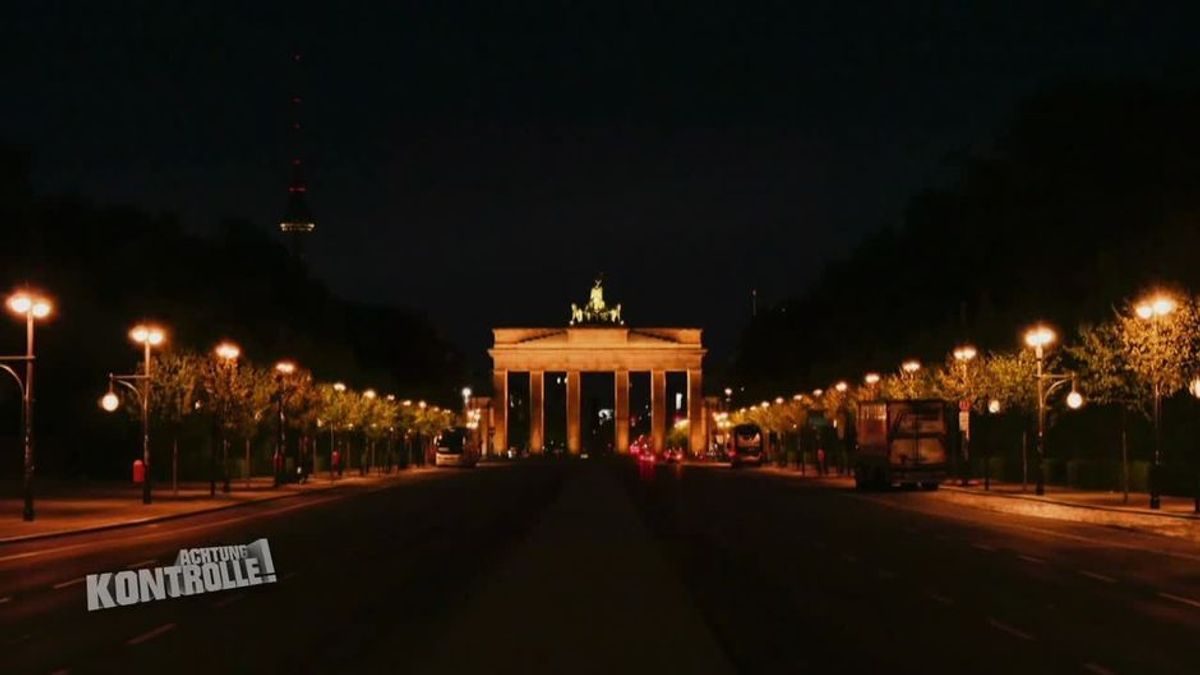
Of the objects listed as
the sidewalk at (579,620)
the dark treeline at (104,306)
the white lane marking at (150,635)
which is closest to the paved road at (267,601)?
the white lane marking at (150,635)

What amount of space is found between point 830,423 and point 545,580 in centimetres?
9096

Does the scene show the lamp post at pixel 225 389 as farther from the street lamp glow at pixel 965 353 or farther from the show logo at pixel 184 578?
the show logo at pixel 184 578

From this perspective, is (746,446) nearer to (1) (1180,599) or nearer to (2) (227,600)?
(1) (1180,599)

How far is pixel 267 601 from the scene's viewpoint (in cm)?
2311

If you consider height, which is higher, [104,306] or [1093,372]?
[104,306]

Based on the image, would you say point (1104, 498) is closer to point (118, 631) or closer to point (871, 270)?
point (118, 631)

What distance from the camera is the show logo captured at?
24125mm

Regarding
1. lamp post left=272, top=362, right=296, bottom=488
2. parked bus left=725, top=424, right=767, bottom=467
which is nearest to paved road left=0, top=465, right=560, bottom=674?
lamp post left=272, top=362, right=296, bottom=488

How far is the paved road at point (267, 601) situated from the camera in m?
16.9

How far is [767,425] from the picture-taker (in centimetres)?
14362

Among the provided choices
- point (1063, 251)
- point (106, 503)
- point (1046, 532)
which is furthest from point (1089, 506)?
point (1063, 251)

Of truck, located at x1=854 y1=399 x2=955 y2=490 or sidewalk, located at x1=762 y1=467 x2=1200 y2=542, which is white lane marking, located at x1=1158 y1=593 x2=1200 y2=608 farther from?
A: truck, located at x1=854 y1=399 x2=955 y2=490

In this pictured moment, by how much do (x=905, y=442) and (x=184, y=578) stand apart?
4810 centimetres

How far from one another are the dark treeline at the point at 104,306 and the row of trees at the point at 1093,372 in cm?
3568
